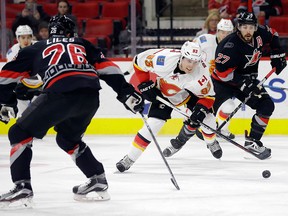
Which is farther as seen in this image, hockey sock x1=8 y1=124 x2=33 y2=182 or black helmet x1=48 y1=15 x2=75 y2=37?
black helmet x1=48 y1=15 x2=75 y2=37

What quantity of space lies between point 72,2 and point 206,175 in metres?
3.99

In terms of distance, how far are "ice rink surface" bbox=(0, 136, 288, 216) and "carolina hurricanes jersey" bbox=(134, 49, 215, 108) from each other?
542 millimetres

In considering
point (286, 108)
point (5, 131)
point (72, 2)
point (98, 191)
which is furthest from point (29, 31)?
point (98, 191)

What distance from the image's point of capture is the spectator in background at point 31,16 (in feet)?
28.7

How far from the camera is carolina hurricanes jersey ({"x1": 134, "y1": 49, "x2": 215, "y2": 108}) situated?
5938 millimetres

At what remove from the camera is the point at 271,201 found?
16.2ft

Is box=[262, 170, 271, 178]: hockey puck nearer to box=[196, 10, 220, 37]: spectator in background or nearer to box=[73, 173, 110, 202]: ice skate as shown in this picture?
box=[73, 173, 110, 202]: ice skate

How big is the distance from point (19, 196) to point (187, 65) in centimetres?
166

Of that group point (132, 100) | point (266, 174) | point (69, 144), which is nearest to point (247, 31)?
point (266, 174)

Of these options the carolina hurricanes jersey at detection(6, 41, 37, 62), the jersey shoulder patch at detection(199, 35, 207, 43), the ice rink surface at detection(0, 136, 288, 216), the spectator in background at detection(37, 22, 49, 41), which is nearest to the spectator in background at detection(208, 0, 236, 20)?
the jersey shoulder patch at detection(199, 35, 207, 43)

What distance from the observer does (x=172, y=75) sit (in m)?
6.02

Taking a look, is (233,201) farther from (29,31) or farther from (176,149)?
(29,31)

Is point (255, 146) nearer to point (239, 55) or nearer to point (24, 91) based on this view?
point (239, 55)

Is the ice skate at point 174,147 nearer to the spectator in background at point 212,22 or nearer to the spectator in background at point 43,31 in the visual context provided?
the spectator in background at point 212,22
